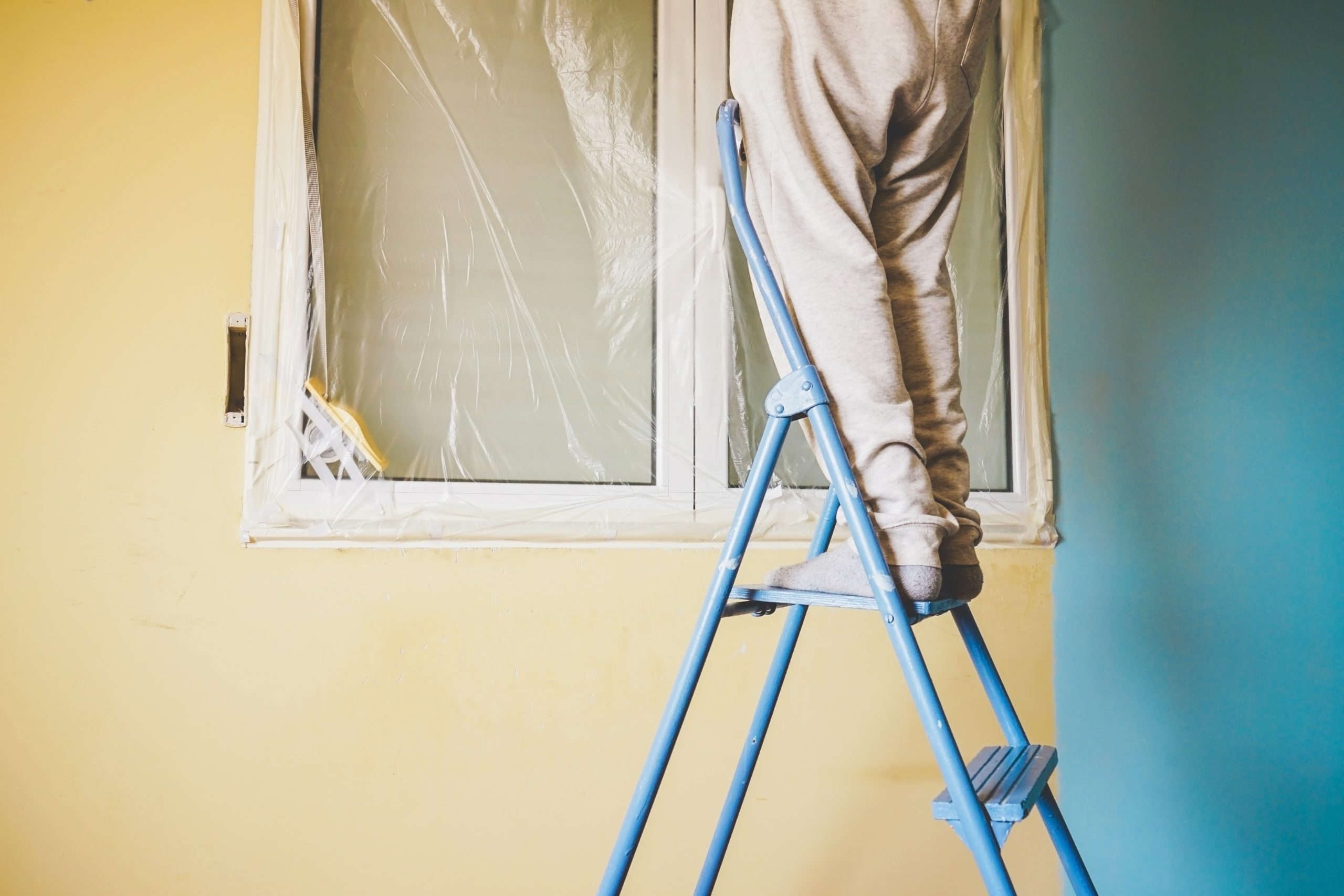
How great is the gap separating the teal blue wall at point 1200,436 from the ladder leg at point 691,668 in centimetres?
93

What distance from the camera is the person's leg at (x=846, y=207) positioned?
0.79 m

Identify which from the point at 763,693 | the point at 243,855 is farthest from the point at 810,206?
the point at 243,855

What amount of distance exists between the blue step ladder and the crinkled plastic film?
46 cm

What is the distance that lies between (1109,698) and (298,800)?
137 cm

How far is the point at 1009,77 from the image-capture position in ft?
5.22

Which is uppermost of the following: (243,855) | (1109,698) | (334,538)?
(334,538)

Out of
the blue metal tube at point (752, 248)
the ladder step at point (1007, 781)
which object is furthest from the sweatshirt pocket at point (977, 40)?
the ladder step at point (1007, 781)

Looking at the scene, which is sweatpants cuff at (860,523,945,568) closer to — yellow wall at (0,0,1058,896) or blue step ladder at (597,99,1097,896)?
blue step ladder at (597,99,1097,896)

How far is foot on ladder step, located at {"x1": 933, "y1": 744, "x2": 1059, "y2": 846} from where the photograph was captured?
74cm

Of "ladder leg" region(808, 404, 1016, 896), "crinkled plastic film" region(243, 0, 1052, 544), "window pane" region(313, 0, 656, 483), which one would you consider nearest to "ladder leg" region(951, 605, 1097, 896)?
"ladder leg" region(808, 404, 1016, 896)

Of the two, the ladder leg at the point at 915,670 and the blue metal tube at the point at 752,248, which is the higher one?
the blue metal tube at the point at 752,248

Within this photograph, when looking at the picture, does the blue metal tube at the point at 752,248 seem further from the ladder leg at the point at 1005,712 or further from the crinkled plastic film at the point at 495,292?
the crinkled plastic film at the point at 495,292

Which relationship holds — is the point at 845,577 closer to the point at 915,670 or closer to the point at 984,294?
the point at 915,670

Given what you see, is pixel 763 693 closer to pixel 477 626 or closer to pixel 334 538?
pixel 477 626
